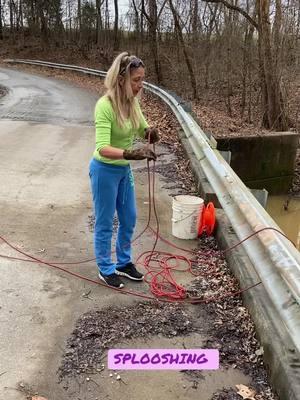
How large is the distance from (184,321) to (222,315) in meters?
0.33

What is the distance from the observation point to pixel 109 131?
4.18m

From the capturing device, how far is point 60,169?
8586mm

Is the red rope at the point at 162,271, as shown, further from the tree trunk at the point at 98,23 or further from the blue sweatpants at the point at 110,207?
the tree trunk at the point at 98,23

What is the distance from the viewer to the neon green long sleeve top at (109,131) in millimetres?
4148

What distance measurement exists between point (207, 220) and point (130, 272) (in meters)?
1.33

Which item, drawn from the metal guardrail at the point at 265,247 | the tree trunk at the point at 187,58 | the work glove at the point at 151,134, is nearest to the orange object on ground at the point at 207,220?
the metal guardrail at the point at 265,247

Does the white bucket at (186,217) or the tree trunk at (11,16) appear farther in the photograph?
the tree trunk at (11,16)

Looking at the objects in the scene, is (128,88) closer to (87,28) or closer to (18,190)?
(18,190)

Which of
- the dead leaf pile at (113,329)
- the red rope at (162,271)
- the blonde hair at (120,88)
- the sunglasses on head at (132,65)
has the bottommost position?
the red rope at (162,271)

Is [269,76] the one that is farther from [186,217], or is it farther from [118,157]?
[118,157]

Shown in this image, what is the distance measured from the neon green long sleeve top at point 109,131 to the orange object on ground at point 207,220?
158 centimetres

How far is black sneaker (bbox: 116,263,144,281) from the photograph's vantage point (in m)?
4.72

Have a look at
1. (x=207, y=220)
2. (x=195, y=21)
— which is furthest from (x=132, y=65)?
(x=195, y=21)

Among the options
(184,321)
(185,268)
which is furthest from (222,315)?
(185,268)
